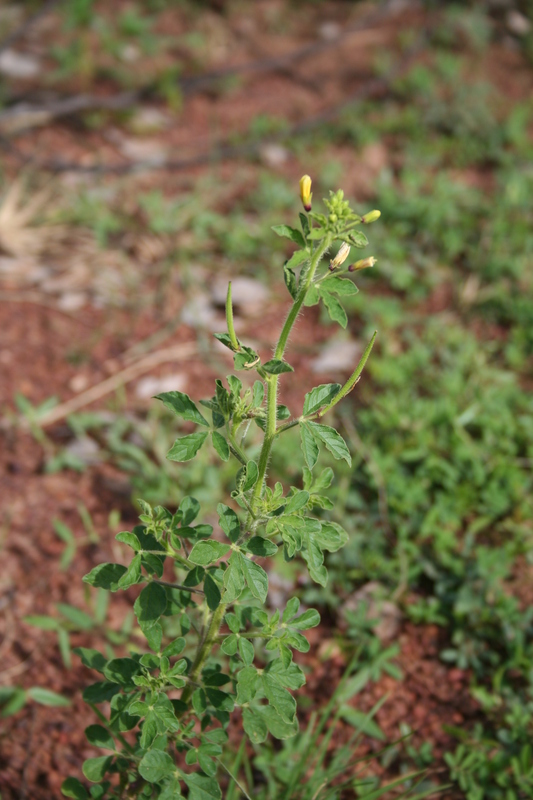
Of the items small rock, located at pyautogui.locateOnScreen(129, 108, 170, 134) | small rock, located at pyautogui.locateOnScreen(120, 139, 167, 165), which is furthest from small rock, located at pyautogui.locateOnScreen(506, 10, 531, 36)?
small rock, located at pyautogui.locateOnScreen(120, 139, 167, 165)

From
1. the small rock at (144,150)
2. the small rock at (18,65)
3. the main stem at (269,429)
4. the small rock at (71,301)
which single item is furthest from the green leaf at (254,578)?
the small rock at (18,65)

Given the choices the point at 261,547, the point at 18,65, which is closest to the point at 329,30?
the point at 18,65

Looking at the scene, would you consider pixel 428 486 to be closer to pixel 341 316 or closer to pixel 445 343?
pixel 445 343

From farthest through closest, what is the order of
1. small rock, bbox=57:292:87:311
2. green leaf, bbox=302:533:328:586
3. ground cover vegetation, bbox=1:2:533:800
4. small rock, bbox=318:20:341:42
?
small rock, bbox=318:20:341:42, small rock, bbox=57:292:87:311, ground cover vegetation, bbox=1:2:533:800, green leaf, bbox=302:533:328:586

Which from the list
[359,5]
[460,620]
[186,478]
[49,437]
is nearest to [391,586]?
[460,620]

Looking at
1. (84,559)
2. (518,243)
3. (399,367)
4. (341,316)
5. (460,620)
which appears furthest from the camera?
(518,243)

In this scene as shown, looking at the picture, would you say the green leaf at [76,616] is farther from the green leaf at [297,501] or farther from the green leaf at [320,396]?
the green leaf at [320,396]

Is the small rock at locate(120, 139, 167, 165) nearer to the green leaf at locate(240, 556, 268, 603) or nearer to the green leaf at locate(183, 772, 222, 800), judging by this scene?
the green leaf at locate(240, 556, 268, 603)
